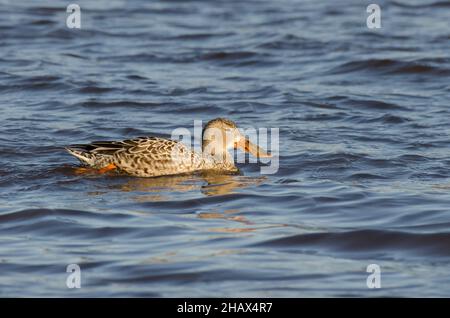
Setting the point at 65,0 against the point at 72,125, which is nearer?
the point at 72,125

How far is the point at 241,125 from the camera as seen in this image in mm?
14742

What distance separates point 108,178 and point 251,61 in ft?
24.9

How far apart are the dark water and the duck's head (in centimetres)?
34

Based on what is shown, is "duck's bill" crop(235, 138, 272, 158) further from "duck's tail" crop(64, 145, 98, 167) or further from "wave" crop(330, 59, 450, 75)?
"wave" crop(330, 59, 450, 75)

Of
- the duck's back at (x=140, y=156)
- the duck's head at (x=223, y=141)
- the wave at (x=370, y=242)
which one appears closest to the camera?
the wave at (x=370, y=242)

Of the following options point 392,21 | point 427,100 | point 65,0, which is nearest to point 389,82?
point 427,100

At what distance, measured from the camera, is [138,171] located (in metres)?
11.9

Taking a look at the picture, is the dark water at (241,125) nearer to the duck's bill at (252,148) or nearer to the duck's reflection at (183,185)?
the duck's reflection at (183,185)

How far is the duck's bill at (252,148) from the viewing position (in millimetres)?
12547

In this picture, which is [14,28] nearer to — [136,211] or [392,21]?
[392,21]

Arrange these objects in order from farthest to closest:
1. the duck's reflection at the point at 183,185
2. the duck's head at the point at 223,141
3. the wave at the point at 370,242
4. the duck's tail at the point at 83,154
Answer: the duck's head at the point at 223,141
the duck's tail at the point at 83,154
the duck's reflection at the point at 183,185
the wave at the point at 370,242

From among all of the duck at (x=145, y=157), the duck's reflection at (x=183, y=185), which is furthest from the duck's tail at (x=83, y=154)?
the duck's reflection at (x=183, y=185)

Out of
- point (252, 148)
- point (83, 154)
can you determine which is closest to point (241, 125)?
point (252, 148)

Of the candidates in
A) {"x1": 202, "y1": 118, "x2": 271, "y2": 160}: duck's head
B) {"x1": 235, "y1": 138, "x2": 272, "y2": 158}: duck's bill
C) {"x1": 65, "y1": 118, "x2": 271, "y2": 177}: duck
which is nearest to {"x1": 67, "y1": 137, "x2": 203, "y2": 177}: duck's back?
{"x1": 65, "y1": 118, "x2": 271, "y2": 177}: duck
